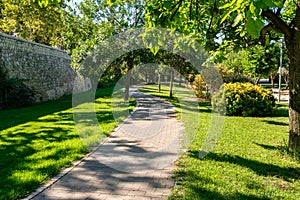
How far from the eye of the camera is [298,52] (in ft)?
18.1

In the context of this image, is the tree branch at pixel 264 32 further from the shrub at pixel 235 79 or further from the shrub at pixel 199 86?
the shrub at pixel 199 86

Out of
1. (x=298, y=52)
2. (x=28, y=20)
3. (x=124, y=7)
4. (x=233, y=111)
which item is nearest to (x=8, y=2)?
(x=28, y=20)

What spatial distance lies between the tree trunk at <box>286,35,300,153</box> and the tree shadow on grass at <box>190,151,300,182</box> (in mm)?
871

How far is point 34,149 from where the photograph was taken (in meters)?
6.10

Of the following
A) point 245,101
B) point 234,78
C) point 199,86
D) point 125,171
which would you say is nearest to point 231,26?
point 125,171

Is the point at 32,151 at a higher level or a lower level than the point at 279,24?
lower

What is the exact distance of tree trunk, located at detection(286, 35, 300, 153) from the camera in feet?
18.2

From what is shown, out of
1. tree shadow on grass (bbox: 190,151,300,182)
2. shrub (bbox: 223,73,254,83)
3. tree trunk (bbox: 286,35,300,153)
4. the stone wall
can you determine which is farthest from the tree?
the stone wall

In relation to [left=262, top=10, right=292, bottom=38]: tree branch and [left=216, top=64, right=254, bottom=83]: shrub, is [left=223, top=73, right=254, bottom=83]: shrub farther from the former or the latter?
[left=262, top=10, right=292, bottom=38]: tree branch

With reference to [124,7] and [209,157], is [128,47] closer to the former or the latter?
[124,7]

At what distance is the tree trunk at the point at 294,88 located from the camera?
555cm

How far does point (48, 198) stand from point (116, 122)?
19.4 ft

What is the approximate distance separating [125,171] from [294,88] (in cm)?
386

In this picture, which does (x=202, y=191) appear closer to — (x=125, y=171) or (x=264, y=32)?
(x=125, y=171)
